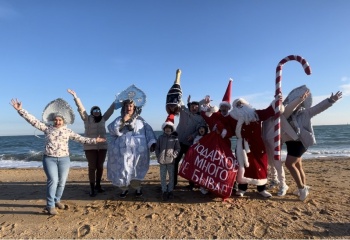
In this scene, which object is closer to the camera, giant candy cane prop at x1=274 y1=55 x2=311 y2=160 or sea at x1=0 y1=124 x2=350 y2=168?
giant candy cane prop at x1=274 y1=55 x2=311 y2=160

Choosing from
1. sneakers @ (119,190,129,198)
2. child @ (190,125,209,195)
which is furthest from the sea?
child @ (190,125,209,195)

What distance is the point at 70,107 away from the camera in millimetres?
5113

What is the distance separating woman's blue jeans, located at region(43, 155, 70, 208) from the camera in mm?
4727

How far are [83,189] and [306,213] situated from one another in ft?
16.3

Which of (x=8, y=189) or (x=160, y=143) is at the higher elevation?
(x=160, y=143)

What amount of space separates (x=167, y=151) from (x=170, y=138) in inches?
10.7

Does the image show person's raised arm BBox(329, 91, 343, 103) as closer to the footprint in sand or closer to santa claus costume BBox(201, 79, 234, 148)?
santa claus costume BBox(201, 79, 234, 148)

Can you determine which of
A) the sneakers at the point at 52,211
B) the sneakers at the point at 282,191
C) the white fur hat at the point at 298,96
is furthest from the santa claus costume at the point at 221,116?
the sneakers at the point at 52,211

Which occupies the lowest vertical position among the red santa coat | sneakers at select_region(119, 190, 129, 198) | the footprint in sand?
the footprint in sand

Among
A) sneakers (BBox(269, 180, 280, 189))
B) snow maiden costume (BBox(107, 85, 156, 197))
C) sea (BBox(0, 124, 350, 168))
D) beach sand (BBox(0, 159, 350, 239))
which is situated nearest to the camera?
beach sand (BBox(0, 159, 350, 239))

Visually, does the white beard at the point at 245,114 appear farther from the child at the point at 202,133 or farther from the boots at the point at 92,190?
the boots at the point at 92,190

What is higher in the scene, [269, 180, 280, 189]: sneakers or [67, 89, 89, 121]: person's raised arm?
[67, 89, 89, 121]: person's raised arm

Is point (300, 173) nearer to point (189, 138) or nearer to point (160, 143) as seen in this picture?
point (189, 138)

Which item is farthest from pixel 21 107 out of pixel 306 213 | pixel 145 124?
pixel 306 213
